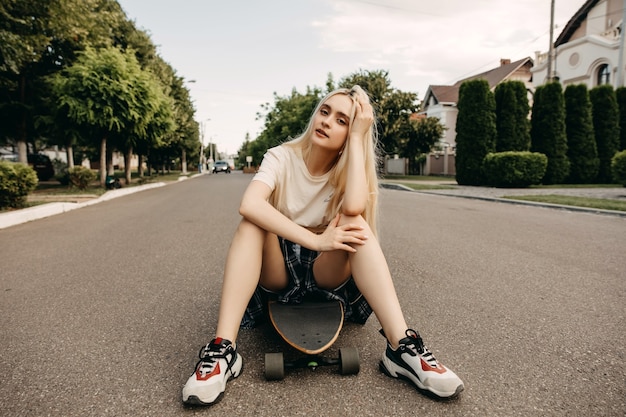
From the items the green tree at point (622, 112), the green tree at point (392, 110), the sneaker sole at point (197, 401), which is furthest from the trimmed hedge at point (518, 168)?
the sneaker sole at point (197, 401)

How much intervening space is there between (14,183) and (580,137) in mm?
22327

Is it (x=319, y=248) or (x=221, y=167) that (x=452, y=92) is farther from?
(x=319, y=248)

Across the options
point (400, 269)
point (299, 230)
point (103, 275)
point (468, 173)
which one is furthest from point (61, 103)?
point (468, 173)

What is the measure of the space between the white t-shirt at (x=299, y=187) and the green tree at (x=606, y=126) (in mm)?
23095

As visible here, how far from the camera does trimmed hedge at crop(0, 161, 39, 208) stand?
8.91 m

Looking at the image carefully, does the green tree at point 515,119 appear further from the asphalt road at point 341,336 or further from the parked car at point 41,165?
the parked car at point 41,165

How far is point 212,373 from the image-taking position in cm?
191

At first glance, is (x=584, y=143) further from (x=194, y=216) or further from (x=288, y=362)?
(x=288, y=362)

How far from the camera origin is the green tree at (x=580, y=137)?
20.3 m

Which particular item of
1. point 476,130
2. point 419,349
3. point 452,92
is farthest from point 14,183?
point 452,92

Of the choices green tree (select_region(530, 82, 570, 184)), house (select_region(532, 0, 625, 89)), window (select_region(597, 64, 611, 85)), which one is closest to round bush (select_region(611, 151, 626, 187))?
green tree (select_region(530, 82, 570, 184))

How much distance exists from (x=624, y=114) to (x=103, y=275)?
82.1 ft

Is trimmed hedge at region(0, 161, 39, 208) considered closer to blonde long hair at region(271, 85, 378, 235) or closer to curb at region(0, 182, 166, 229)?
curb at region(0, 182, 166, 229)

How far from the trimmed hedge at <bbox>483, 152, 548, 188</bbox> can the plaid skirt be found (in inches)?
690
